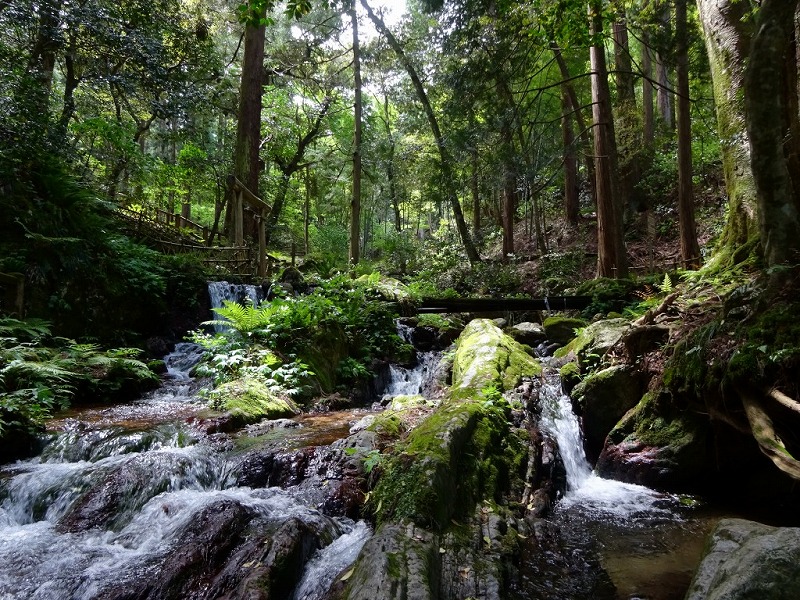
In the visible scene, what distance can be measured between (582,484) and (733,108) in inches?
214

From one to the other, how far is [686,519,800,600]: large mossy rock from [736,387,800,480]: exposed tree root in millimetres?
986

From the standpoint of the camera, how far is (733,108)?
20.4ft

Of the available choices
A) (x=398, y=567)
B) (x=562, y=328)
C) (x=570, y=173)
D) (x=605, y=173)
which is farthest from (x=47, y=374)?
(x=570, y=173)

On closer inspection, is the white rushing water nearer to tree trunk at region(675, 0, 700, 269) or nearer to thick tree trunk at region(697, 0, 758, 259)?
thick tree trunk at region(697, 0, 758, 259)

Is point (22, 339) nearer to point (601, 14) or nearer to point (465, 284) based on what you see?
point (601, 14)

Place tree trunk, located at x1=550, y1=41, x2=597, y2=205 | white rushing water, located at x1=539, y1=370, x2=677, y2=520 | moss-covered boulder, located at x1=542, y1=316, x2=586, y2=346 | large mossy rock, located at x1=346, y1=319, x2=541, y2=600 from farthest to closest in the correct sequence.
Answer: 1. tree trunk, located at x1=550, y1=41, x2=597, y2=205
2. moss-covered boulder, located at x1=542, y1=316, x2=586, y2=346
3. white rushing water, located at x1=539, y1=370, x2=677, y2=520
4. large mossy rock, located at x1=346, y1=319, x2=541, y2=600

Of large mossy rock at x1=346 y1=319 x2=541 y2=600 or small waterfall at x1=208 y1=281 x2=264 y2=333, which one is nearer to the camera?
large mossy rock at x1=346 y1=319 x2=541 y2=600

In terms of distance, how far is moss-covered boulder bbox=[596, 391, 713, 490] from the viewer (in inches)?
191

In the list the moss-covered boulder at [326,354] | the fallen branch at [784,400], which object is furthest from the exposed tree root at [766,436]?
the moss-covered boulder at [326,354]

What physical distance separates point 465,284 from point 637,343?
11.8 m

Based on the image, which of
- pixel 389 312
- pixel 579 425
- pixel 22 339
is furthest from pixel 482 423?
pixel 22 339

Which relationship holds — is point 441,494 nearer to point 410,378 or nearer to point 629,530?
point 629,530

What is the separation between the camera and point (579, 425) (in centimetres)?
608

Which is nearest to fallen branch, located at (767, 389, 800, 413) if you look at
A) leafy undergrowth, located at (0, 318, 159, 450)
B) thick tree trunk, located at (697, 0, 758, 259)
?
thick tree trunk, located at (697, 0, 758, 259)
